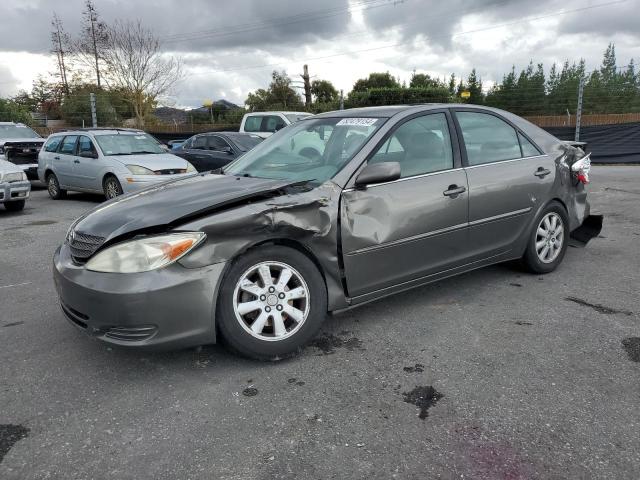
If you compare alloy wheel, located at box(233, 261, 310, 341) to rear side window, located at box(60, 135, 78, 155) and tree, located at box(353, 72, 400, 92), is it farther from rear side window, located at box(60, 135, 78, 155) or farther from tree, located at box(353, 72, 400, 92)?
tree, located at box(353, 72, 400, 92)

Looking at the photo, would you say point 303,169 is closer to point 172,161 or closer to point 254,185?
point 254,185

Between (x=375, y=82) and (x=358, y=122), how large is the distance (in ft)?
171

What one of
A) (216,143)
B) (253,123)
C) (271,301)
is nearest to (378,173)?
(271,301)

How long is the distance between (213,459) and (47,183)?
37.1 ft

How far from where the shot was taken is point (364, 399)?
2.73 m

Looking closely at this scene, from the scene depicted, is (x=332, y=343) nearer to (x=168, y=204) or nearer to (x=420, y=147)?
(x=168, y=204)

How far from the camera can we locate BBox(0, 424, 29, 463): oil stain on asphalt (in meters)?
2.39

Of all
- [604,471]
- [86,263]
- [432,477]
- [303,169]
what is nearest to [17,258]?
[86,263]

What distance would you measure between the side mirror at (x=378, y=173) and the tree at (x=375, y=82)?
5195 centimetres

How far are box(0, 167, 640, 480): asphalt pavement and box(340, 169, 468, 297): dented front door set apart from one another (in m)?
0.40

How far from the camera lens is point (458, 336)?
3.51 metres

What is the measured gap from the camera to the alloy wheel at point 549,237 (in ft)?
15.3

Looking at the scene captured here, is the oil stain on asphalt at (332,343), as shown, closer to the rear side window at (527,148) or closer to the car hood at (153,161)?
the rear side window at (527,148)

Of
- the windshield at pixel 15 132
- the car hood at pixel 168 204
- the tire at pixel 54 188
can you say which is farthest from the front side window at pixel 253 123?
the car hood at pixel 168 204
